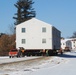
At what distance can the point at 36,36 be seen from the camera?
62125mm

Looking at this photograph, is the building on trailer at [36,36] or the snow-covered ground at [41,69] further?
the building on trailer at [36,36]

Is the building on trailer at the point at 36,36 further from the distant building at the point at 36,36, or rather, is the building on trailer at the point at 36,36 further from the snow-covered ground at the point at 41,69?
the snow-covered ground at the point at 41,69

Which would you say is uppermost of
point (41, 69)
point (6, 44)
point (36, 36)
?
point (36, 36)

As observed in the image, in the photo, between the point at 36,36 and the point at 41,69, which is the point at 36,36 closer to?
the point at 36,36

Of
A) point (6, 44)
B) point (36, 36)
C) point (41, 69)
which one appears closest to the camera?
point (41, 69)

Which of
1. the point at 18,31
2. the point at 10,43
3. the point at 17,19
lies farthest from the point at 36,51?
the point at 17,19

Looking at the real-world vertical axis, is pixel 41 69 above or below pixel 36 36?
below

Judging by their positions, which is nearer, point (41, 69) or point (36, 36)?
point (41, 69)

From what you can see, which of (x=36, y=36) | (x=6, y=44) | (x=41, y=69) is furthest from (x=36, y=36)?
(x=41, y=69)

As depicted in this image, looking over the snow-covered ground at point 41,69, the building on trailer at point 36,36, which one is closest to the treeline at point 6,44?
the building on trailer at point 36,36

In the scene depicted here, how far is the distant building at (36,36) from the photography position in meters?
61.3

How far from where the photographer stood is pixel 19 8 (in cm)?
10619

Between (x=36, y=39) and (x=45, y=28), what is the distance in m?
2.69

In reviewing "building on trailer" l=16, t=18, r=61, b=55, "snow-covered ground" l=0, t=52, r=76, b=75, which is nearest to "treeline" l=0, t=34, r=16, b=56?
"building on trailer" l=16, t=18, r=61, b=55
